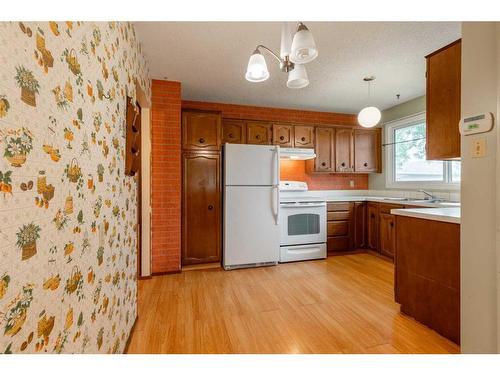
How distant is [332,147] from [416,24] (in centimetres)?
226

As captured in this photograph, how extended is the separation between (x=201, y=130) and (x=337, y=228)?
2.53 m

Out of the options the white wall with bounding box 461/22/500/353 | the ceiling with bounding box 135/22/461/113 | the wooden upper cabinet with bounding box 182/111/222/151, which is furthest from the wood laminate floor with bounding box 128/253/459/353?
the ceiling with bounding box 135/22/461/113

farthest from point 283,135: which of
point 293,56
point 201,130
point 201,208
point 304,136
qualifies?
point 293,56

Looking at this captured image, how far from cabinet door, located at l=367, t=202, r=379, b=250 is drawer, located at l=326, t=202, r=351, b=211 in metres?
0.33

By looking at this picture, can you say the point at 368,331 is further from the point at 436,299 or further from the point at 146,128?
the point at 146,128

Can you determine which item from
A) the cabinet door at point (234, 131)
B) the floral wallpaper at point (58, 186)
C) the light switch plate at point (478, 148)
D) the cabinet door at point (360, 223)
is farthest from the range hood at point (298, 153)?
the floral wallpaper at point (58, 186)

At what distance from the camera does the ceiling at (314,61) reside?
199 cm

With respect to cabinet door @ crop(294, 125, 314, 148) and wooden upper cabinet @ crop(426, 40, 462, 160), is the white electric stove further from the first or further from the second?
wooden upper cabinet @ crop(426, 40, 462, 160)

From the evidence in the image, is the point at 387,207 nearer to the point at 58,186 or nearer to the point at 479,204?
the point at 479,204

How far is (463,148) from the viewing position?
1.36 m

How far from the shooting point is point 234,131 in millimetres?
3615

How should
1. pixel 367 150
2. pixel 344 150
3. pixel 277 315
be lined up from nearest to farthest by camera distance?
pixel 277 315 < pixel 344 150 < pixel 367 150

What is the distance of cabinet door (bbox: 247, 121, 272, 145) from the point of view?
369cm
